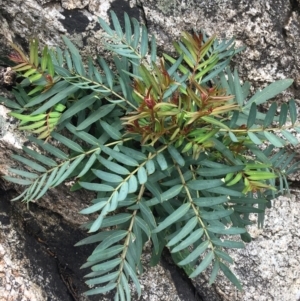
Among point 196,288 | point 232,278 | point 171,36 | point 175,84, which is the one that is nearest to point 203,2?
point 171,36

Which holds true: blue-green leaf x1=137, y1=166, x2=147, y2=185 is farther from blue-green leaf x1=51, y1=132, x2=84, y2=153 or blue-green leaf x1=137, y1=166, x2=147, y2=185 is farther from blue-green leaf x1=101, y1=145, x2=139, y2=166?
blue-green leaf x1=51, y1=132, x2=84, y2=153

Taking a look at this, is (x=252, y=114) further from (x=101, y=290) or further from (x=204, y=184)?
(x=101, y=290)

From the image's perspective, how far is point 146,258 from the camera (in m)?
1.78

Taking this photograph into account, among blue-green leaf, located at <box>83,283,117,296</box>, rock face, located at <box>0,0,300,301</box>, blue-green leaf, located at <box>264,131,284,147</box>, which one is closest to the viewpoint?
blue-green leaf, located at <box>264,131,284,147</box>

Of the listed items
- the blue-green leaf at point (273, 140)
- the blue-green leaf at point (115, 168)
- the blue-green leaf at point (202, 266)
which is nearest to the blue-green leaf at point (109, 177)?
the blue-green leaf at point (115, 168)

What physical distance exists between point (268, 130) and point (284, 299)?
1.02 m

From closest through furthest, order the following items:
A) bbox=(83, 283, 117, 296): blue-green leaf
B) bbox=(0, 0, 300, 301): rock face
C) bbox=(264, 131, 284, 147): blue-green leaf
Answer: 1. bbox=(264, 131, 284, 147): blue-green leaf
2. bbox=(83, 283, 117, 296): blue-green leaf
3. bbox=(0, 0, 300, 301): rock face

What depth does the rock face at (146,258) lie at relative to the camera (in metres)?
1.55

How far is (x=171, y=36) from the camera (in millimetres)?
1662

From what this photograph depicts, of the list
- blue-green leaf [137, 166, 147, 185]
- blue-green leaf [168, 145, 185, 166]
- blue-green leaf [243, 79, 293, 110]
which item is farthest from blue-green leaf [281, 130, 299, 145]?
blue-green leaf [137, 166, 147, 185]

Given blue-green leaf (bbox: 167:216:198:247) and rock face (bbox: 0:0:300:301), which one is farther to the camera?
rock face (bbox: 0:0:300:301)

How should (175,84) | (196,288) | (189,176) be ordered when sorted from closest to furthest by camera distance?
(175,84), (189,176), (196,288)

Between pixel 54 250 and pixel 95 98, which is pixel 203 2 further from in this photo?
pixel 54 250

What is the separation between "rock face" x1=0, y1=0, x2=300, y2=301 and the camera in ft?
5.09
